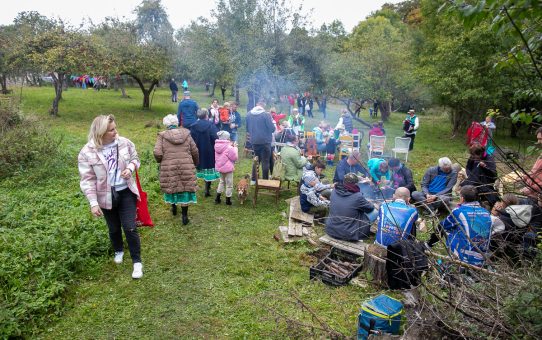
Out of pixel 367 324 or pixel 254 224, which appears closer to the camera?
pixel 367 324

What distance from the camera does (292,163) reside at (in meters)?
7.47

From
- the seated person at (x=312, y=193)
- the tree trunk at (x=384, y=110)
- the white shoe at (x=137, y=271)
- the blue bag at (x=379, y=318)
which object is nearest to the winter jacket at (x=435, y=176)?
the seated person at (x=312, y=193)

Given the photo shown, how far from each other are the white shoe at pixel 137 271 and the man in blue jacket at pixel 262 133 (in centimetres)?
379

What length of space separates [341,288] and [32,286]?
11.2 feet

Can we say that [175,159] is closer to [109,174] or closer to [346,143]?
[109,174]

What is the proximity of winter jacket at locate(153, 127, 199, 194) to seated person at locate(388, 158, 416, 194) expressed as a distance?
389 cm

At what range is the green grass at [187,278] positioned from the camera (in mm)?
3713

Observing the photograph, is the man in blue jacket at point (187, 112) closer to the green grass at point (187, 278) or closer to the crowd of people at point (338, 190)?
the crowd of people at point (338, 190)

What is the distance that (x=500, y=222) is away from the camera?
451 cm

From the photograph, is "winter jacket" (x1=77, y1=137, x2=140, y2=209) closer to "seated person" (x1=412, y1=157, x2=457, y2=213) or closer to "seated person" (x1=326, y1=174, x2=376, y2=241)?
"seated person" (x1=326, y1=174, x2=376, y2=241)

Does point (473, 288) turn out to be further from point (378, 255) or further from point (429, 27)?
point (429, 27)

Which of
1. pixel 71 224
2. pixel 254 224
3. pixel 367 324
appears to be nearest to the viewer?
pixel 367 324

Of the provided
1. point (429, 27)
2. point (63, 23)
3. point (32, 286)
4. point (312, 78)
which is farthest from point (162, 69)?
point (32, 286)

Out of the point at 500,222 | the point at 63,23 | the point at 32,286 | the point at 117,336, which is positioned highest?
the point at 63,23
